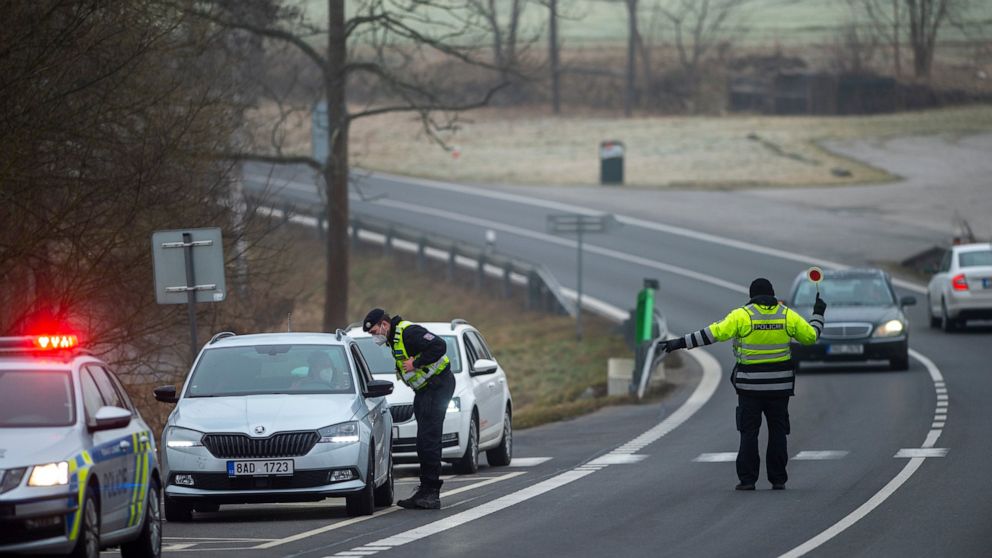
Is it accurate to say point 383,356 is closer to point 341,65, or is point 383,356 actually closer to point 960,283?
point 341,65

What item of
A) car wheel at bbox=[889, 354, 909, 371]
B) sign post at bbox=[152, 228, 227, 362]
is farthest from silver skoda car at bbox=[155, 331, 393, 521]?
car wheel at bbox=[889, 354, 909, 371]

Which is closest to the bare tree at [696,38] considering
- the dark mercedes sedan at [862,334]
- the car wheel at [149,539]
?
the dark mercedes sedan at [862,334]

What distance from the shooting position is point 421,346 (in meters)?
15.4

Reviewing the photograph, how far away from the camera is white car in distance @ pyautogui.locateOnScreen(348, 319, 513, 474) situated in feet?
60.1

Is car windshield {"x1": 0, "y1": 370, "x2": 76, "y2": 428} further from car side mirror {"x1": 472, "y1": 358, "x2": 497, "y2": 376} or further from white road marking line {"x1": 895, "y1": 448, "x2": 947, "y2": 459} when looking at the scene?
white road marking line {"x1": 895, "y1": 448, "x2": 947, "y2": 459}

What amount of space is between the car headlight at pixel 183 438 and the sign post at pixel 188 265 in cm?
406

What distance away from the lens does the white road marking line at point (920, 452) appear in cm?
1834

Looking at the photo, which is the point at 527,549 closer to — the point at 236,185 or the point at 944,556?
the point at 944,556

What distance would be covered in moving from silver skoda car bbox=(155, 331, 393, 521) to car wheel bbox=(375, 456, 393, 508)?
16 cm

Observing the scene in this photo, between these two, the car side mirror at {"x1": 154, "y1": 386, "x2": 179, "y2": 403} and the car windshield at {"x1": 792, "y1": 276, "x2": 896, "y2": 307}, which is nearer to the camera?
the car side mirror at {"x1": 154, "y1": 386, "x2": 179, "y2": 403}

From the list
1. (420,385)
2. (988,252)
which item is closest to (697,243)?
(988,252)

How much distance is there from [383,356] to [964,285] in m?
19.1

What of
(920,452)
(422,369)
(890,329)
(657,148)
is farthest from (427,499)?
(657,148)

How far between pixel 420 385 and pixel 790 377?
339 centimetres
